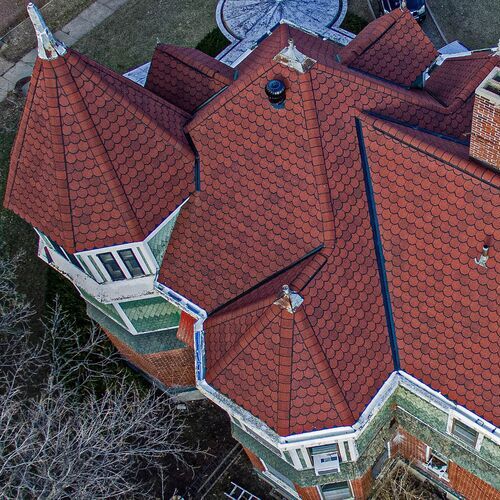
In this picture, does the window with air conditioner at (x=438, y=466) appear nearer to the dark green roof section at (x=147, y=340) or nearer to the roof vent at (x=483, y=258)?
the roof vent at (x=483, y=258)

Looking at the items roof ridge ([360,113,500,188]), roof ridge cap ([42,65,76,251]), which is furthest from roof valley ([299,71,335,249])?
roof ridge cap ([42,65,76,251])

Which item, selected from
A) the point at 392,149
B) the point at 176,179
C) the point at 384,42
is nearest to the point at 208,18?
the point at 384,42

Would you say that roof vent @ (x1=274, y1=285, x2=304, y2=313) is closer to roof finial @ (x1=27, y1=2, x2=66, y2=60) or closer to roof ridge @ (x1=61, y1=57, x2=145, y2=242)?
roof ridge @ (x1=61, y1=57, x2=145, y2=242)

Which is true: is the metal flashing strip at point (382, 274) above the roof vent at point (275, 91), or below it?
below

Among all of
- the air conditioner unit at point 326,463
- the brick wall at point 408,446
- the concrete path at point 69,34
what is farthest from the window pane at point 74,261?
the concrete path at point 69,34

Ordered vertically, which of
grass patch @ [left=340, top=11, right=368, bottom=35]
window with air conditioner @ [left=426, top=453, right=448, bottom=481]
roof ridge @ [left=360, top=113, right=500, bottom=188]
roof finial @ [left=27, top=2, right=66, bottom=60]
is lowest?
window with air conditioner @ [left=426, top=453, right=448, bottom=481]

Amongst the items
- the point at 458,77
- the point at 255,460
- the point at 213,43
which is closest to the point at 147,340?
the point at 255,460
